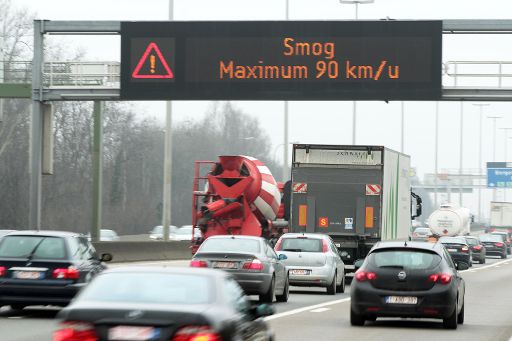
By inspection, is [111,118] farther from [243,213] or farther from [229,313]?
[229,313]

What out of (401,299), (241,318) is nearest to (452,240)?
(401,299)

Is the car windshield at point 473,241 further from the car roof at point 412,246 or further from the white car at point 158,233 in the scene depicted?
the car roof at point 412,246

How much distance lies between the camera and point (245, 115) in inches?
5773

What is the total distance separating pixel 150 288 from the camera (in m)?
10.2

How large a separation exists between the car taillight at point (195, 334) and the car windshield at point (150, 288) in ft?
1.41

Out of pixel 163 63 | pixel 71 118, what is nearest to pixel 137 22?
pixel 163 63

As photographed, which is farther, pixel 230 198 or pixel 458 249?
pixel 458 249

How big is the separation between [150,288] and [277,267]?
49.4 feet

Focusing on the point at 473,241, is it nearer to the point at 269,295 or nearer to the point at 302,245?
the point at 302,245

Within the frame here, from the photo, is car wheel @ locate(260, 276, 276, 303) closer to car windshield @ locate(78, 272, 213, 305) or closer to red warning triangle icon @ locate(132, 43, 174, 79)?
red warning triangle icon @ locate(132, 43, 174, 79)

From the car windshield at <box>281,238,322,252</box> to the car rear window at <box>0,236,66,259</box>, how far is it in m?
10.5

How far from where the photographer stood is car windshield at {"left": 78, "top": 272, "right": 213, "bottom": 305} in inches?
395

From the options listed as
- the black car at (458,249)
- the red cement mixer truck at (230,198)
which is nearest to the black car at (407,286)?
the red cement mixer truck at (230,198)

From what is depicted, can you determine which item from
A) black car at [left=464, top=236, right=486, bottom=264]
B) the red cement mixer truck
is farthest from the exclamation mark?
black car at [left=464, top=236, right=486, bottom=264]
